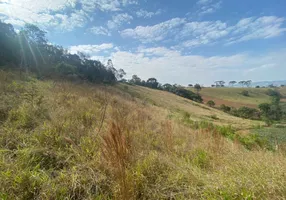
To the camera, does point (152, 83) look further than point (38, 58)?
Yes

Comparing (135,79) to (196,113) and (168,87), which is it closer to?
(168,87)

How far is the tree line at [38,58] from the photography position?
54.8 ft

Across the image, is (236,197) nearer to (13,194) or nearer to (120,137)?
(120,137)

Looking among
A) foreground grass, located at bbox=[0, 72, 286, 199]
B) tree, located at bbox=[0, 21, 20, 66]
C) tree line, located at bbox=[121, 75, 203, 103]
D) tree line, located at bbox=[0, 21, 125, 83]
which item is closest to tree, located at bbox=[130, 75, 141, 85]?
tree line, located at bbox=[121, 75, 203, 103]

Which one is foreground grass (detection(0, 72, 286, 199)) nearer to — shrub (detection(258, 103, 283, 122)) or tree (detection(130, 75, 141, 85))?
shrub (detection(258, 103, 283, 122))

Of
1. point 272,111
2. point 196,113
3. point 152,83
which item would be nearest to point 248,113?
point 272,111

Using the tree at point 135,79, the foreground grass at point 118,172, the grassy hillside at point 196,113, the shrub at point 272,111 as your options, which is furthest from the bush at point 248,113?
the tree at point 135,79

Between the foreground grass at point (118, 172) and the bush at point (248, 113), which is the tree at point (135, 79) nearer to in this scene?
the bush at point (248, 113)

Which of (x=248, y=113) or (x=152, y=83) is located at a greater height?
(x=152, y=83)

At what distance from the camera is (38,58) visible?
28.1 meters

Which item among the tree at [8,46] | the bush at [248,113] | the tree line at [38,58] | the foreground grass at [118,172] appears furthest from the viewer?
the bush at [248,113]

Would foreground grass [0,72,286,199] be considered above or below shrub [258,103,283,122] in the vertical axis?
above

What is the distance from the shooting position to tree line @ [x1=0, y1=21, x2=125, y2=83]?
16.7 metres

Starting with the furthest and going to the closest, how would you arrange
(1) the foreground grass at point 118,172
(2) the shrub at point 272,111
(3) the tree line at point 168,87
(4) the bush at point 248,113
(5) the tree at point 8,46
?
(3) the tree line at point 168,87
(4) the bush at point 248,113
(2) the shrub at point 272,111
(5) the tree at point 8,46
(1) the foreground grass at point 118,172
